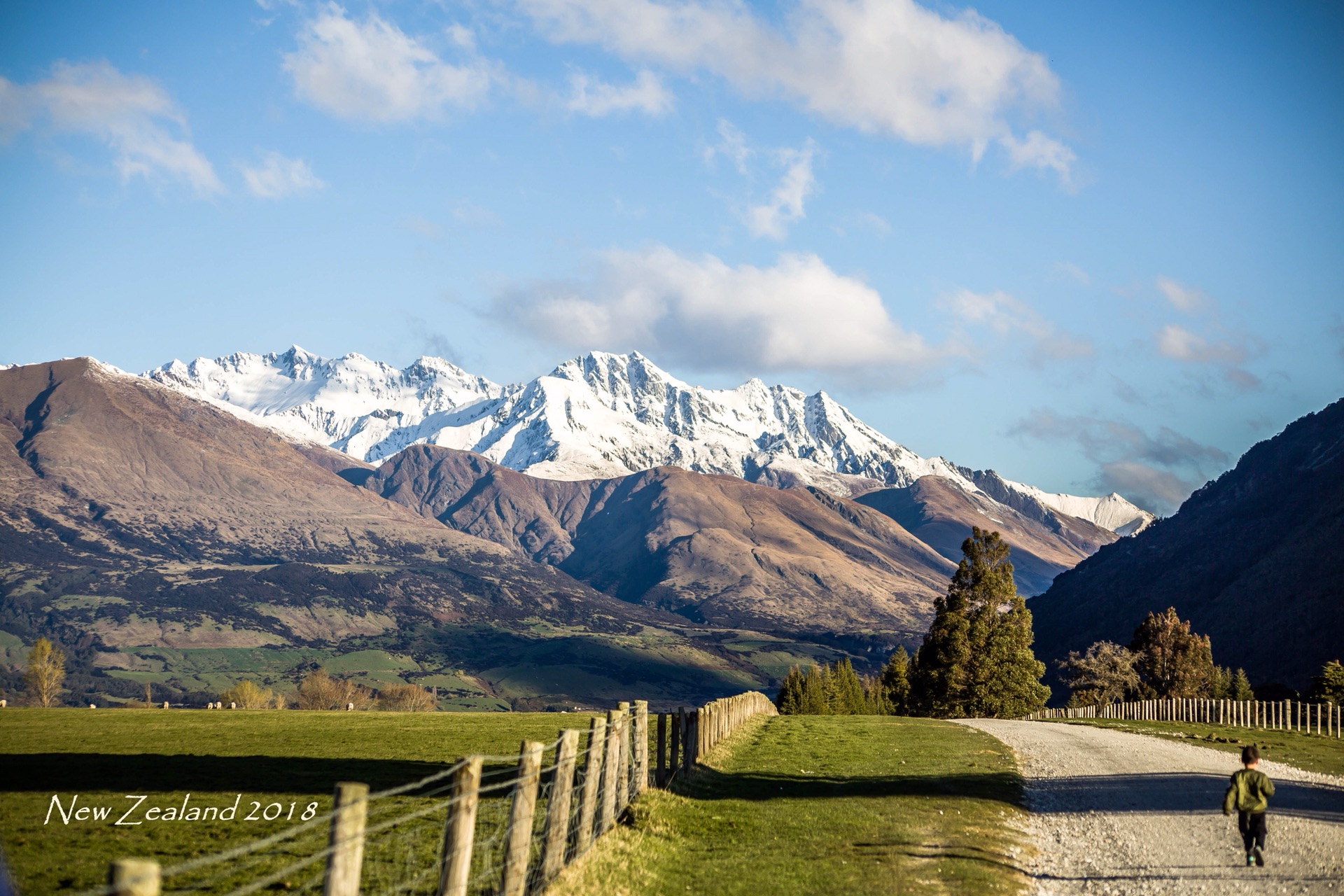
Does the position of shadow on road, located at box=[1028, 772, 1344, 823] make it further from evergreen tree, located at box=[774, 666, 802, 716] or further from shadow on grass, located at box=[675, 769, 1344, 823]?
evergreen tree, located at box=[774, 666, 802, 716]

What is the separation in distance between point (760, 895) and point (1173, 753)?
21.2m

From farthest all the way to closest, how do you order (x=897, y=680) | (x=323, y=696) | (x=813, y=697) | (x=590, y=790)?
1. (x=323, y=696)
2. (x=813, y=697)
3. (x=897, y=680)
4. (x=590, y=790)

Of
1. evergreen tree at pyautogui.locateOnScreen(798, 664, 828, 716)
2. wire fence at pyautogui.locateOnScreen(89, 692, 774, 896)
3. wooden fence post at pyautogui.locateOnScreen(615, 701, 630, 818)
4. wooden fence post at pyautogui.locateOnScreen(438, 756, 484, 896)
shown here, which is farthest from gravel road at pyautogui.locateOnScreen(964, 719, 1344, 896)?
evergreen tree at pyautogui.locateOnScreen(798, 664, 828, 716)

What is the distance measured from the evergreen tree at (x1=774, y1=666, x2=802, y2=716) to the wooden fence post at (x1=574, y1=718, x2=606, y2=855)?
311ft

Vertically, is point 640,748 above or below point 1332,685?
below

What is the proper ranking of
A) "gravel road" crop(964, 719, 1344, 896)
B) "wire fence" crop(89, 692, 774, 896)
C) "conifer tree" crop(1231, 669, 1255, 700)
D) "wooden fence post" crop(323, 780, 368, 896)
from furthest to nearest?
"conifer tree" crop(1231, 669, 1255, 700) < "gravel road" crop(964, 719, 1344, 896) < "wire fence" crop(89, 692, 774, 896) < "wooden fence post" crop(323, 780, 368, 896)

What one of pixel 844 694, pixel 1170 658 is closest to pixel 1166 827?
pixel 1170 658

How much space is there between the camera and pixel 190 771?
2444cm

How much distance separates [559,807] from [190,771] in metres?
15.0

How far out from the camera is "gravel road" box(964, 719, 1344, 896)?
1384 centimetres

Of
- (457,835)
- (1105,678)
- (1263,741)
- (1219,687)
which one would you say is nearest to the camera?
(457,835)

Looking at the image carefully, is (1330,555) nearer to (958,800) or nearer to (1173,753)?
(1173,753)

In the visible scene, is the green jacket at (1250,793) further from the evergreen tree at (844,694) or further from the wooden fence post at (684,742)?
the evergreen tree at (844,694)

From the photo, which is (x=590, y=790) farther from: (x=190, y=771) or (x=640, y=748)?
(x=190, y=771)
